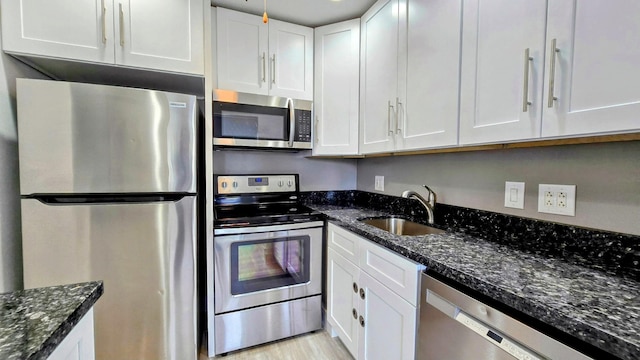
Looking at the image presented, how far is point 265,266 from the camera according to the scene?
1763 mm

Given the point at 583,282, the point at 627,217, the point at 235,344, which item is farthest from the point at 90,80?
the point at 627,217

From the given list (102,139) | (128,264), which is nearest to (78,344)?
(128,264)

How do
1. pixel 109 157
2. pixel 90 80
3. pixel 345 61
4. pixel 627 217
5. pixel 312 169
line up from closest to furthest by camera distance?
pixel 627 217, pixel 109 157, pixel 90 80, pixel 345 61, pixel 312 169

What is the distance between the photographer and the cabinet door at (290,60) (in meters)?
1.90

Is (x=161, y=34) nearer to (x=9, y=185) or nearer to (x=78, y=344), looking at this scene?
(x=9, y=185)

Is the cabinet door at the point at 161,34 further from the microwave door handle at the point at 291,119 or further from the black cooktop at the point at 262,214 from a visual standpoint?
the black cooktop at the point at 262,214

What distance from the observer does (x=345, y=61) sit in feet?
6.41

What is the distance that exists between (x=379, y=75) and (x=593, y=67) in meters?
1.09

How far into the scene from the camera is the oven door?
1.65 m

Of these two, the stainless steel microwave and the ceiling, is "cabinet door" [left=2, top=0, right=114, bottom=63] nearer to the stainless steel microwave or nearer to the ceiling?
the stainless steel microwave

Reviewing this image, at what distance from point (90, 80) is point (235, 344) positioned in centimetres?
193

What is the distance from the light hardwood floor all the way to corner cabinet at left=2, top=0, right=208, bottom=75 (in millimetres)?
1814

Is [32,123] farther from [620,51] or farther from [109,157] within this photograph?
[620,51]

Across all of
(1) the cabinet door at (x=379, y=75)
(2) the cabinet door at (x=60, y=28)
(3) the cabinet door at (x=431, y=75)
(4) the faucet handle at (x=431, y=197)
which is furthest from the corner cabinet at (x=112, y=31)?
(4) the faucet handle at (x=431, y=197)
